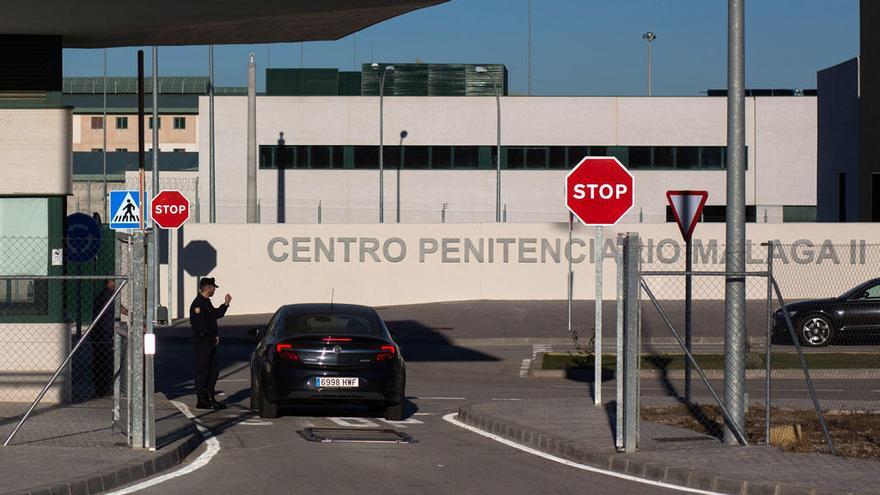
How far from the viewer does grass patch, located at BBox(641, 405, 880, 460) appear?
45.1ft

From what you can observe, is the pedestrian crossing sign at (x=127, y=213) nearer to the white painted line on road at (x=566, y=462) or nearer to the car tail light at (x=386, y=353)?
the car tail light at (x=386, y=353)

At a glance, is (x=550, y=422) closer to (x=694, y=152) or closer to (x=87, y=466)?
(x=87, y=466)

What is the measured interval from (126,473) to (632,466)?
14.4 feet

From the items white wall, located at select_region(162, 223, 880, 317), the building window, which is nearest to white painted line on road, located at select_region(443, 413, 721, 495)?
white wall, located at select_region(162, 223, 880, 317)

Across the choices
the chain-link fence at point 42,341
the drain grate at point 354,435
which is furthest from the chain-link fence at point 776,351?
the chain-link fence at point 42,341

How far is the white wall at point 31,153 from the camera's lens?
17.7m

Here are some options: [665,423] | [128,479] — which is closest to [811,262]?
[665,423]

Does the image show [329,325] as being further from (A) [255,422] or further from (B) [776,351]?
(B) [776,351]

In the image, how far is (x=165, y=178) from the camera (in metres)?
56.4

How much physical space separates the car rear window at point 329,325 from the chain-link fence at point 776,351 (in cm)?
351

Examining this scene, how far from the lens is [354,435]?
1546cm

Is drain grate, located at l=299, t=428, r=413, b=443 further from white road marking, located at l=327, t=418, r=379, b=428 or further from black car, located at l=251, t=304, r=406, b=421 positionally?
black car, located at l=251, t=304, r=406, b=421

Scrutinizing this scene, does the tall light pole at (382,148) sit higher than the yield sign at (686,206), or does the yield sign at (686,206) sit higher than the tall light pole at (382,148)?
the tall light pole at (382,148)

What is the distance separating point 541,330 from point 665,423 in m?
18.0
